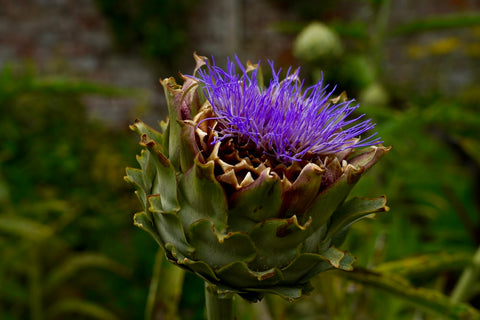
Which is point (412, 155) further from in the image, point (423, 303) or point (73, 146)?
point (73, 146)

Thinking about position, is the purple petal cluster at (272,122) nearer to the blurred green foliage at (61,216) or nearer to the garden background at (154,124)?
the garden background at (154,124)

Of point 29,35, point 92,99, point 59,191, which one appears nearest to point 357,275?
point 59,191

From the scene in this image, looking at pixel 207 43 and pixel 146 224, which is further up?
pixel 146 224

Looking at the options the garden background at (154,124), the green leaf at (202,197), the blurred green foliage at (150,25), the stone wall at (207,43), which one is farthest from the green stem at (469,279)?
the blurred green foliage at (150,25)

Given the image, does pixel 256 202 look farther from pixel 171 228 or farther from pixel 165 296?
pixel 165 296

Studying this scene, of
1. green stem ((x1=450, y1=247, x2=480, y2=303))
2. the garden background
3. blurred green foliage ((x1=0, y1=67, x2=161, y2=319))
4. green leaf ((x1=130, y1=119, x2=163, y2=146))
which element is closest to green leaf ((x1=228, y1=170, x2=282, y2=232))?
green leaf ((x1=130, y1=119, x2=163, y2=146))

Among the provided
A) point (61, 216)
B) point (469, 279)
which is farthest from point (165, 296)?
point (61, 216)

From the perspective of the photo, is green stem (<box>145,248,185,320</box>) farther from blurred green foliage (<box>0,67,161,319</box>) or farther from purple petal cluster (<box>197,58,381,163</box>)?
blurred green foliage (<box>0,67,161,319</box>)
